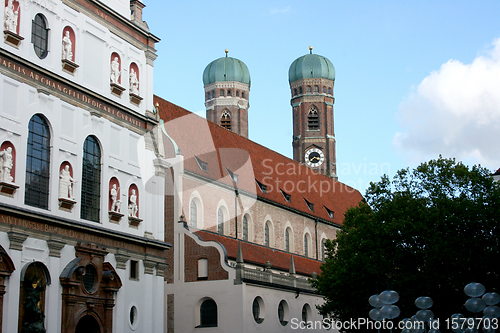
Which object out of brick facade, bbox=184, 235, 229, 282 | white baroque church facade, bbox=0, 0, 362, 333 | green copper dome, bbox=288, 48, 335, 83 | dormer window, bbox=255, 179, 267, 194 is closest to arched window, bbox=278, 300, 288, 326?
white baroque church facade, bbox=0, 0, 362, 333

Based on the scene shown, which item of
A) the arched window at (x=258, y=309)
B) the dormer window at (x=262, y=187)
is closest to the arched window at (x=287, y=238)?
the dormer window at (x=262, y=187)

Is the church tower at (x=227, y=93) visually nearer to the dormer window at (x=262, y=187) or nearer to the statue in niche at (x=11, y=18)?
the dormer window at (x=262, y=187)

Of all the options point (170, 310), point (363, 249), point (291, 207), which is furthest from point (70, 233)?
point (291, 207)

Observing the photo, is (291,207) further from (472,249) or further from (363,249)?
(472,249)

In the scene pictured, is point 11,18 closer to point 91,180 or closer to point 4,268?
point 91,180

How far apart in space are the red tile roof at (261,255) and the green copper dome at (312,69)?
4175 centimetres

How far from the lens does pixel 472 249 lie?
31.1 meters

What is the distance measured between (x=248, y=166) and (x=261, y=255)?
7.86 meters

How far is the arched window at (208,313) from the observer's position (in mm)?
35656

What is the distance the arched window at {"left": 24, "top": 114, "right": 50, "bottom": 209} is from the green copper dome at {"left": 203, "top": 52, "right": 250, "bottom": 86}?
62433 millimetres

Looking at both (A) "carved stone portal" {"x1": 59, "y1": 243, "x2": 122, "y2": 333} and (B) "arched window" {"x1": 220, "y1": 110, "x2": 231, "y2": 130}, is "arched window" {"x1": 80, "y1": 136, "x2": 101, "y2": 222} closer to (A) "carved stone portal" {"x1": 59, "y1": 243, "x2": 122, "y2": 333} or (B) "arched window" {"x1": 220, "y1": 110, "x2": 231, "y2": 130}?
(A) "carved stone portal" {"x1": 59, "y1": 243, "x2": 122, "y2": 333}

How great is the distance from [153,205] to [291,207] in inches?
710

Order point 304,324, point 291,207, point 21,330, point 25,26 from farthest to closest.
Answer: point 291,207 < point 304,324 < point 25,26 < point 21,330

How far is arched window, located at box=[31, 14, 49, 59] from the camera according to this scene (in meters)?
26.8
